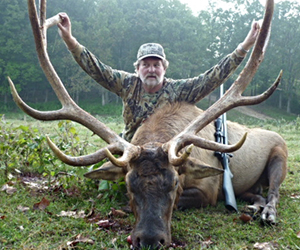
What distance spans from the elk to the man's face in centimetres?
51

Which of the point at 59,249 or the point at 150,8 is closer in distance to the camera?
the point at 59,249

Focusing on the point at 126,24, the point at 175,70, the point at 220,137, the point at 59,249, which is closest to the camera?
the point at 59,249

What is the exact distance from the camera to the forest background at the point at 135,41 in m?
40.0

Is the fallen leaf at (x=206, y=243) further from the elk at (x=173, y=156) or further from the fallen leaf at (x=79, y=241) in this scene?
the fallen leaf at (x=79, y=241)

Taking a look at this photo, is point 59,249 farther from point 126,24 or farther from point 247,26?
point 247,26

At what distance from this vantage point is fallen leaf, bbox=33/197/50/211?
4.37m

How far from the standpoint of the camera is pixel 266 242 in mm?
3412

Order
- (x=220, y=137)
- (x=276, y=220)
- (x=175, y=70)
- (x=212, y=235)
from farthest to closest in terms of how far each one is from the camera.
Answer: (x=175, y=70)
(x=220, y=137)
(x=276, y=220)
(x=212, y=235)

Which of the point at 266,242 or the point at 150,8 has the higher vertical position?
the point at 150,8

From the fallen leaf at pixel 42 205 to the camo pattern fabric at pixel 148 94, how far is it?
167cm

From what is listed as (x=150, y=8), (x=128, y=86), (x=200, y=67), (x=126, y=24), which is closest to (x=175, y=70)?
(x=200, y=67)

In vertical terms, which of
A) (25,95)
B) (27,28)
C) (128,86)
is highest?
(27,28)

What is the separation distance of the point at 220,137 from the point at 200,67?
133ft

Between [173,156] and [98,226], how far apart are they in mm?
1203
